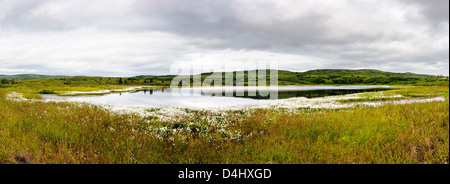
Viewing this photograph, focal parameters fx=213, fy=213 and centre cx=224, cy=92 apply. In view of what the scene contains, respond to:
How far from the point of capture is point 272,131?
6.44 metres

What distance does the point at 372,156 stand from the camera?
414 cm

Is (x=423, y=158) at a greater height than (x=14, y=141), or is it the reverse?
(x=14, y=141)
